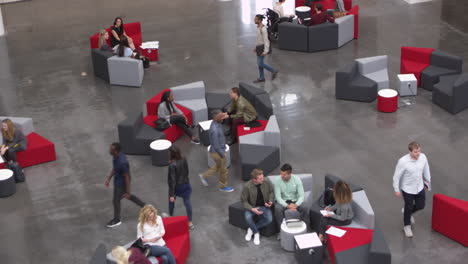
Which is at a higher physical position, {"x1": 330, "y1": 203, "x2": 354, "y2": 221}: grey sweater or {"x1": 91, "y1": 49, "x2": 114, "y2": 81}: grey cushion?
{"x1": 91, "y1": 49, "x2": 114, "y2": 81}: grey cushion

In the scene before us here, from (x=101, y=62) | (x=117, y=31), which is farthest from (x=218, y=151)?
(x=117, y=31)

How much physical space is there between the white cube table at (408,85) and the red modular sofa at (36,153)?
23.3 feet

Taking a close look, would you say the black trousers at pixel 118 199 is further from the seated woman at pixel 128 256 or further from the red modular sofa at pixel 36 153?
the red modular sofa at pixel 36 153

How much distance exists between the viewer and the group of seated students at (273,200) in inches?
396

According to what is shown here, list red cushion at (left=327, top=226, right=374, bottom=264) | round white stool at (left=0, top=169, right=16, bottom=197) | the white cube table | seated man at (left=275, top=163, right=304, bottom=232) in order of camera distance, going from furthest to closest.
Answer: the white cube table, round white stool at (left=0, top=169, right=16, bottom=197), seated man at (left=275, top=163, right=304, bottom=232), red cushion at (left=327, top=226, right=374, bottom=264)

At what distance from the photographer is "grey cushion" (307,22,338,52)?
56.9 ft

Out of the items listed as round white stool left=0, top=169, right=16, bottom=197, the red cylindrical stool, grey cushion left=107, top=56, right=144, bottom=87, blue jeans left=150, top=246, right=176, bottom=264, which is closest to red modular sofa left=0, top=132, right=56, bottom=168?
round white stool left=0, top=169, right=16, bottom=197

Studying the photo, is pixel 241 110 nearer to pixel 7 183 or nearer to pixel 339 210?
pixel 339 210

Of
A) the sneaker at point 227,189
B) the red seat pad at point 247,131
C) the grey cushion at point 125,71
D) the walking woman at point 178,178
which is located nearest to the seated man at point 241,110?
the red seat pad at point 247,131

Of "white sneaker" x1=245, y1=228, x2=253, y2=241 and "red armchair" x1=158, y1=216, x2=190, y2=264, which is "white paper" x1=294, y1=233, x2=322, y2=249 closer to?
"white sneaker" x1=245, y1=228, x2=253, y2=241

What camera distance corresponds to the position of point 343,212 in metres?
9.88

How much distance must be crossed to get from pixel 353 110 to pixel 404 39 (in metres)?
4.50

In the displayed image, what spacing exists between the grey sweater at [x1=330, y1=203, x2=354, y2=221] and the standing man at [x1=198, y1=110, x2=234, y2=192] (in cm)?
226

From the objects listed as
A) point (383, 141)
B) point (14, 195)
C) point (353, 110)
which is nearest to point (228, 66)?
point (353, 110)
